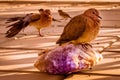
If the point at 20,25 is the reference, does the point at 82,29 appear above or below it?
above

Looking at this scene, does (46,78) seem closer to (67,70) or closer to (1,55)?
(67,70)

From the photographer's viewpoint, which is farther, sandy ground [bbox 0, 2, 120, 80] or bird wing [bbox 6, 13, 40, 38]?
bird wing [bbox 6, 13, 40, 38]

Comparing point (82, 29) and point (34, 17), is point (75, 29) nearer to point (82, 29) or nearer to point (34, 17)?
point (82, 29)

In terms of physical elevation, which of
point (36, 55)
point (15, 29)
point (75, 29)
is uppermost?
point (75, 29)

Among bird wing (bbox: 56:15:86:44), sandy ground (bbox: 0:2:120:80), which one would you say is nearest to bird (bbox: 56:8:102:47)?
bird wing (bbox: 56:15:86:44)

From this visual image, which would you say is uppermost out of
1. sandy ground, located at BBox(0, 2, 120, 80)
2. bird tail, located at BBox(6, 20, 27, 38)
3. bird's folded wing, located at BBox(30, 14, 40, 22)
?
bird's folded wing, located at BBox(30, 14, 40, 22)

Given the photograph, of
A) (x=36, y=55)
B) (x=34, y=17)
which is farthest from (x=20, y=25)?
(x=36, y=55)

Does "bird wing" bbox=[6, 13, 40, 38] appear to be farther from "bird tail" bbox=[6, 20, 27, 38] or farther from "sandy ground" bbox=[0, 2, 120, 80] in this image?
"sandy ground" bbox=[0, 2, 120, 80]

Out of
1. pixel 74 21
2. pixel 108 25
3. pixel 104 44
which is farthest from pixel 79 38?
pixel 108 25

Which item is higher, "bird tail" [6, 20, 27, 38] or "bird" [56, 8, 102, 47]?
"bird" [56, 8, 102, 47]

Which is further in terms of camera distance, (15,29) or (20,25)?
(20,25)

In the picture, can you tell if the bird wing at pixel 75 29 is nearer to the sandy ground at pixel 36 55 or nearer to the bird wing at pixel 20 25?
the sandy ground at pixel 36 55

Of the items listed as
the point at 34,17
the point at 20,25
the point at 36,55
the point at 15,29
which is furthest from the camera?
the point at 34,17
